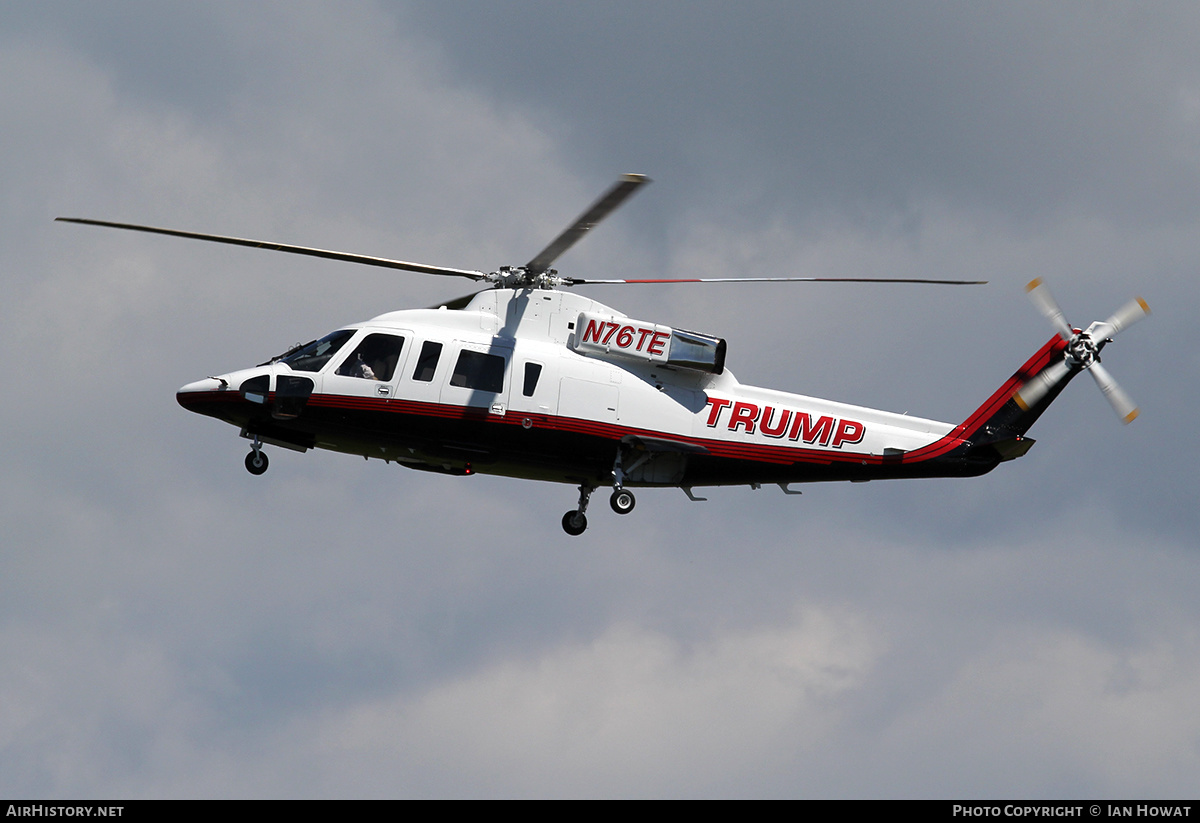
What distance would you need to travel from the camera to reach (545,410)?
3453 cm

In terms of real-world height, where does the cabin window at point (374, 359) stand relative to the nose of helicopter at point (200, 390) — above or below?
above

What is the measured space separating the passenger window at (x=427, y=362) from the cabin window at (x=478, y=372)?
51cm

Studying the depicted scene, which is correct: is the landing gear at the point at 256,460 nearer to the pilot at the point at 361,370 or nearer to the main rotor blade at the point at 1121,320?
the pilot at the point at 361,370

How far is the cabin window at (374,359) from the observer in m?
33.9

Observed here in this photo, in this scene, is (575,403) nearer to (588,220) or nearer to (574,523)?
(574,523)

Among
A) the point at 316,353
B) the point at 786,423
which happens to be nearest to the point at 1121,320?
the point at 786,423

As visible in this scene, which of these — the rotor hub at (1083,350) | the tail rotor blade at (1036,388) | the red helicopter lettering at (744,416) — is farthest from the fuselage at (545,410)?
the rotor hub at (1083,350)

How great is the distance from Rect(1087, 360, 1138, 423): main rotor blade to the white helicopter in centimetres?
4

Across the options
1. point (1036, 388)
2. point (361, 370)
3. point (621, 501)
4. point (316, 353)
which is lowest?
point (621, 501)

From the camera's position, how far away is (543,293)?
3569cm

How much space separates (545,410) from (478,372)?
1.88m

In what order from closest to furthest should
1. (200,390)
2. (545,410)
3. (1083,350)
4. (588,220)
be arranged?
1. (588,220)
2. (200,390)
3. (545,410)
4. (1083,350)
